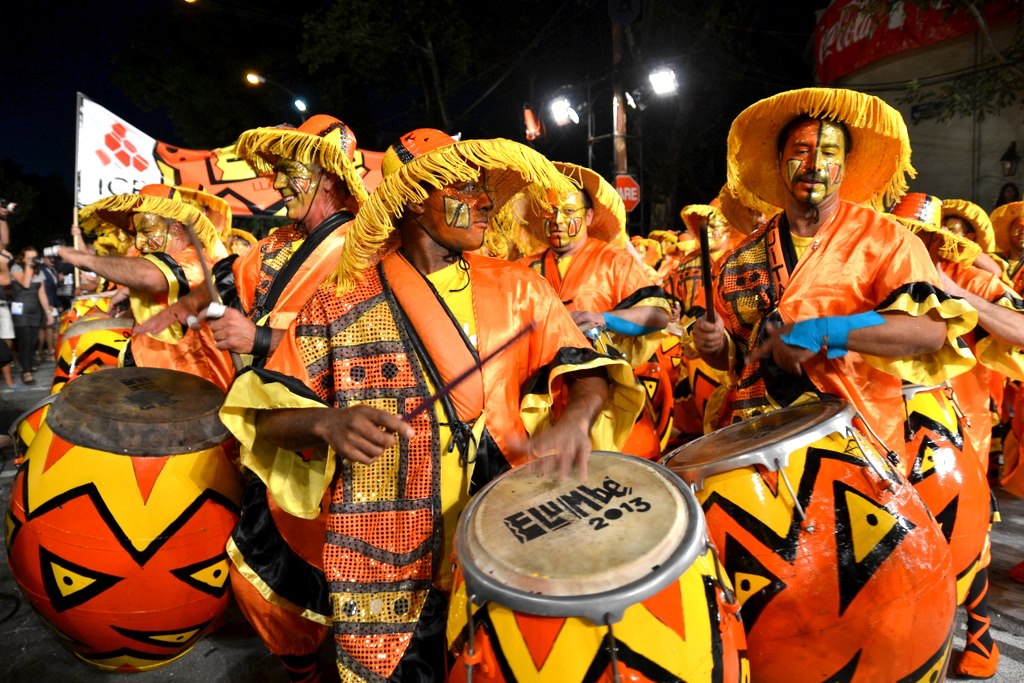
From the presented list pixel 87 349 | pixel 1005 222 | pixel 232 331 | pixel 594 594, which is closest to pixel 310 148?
pixel 232 331

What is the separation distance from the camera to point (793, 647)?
1.81 metres

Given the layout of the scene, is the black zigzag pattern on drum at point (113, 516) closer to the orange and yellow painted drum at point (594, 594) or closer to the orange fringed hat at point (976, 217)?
the orange and yellow painted drum at point (594, 594)

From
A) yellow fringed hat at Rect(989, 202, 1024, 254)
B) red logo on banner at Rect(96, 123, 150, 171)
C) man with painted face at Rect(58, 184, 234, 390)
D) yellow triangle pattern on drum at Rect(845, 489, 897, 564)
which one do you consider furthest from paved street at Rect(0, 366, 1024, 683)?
red logo on banner at Rect(96, 123, 150, 171)

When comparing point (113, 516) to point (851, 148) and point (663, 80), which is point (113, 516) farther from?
point (663, 80)

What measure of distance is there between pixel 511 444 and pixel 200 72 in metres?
26.7

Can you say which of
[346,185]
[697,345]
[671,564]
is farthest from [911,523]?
[346,185]

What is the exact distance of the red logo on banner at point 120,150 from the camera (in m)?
8.62

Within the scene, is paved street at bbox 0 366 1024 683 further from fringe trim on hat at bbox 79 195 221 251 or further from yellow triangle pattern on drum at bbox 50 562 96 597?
fringe trim on hat at bbox 79 195 221 251

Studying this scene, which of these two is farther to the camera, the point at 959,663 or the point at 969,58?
the point at 969,58

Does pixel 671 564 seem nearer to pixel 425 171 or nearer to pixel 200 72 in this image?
pixel 425 171

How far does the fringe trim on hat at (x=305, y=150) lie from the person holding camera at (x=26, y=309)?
33.1ft

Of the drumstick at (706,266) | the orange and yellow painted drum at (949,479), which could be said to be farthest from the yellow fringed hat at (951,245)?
the drumstick at (706,266)

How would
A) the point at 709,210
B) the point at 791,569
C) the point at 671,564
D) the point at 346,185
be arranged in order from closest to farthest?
the point at 671,564, the point at 791,569, the point at 346,185, the point at 709,210

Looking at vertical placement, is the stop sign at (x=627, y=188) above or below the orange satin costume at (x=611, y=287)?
above
